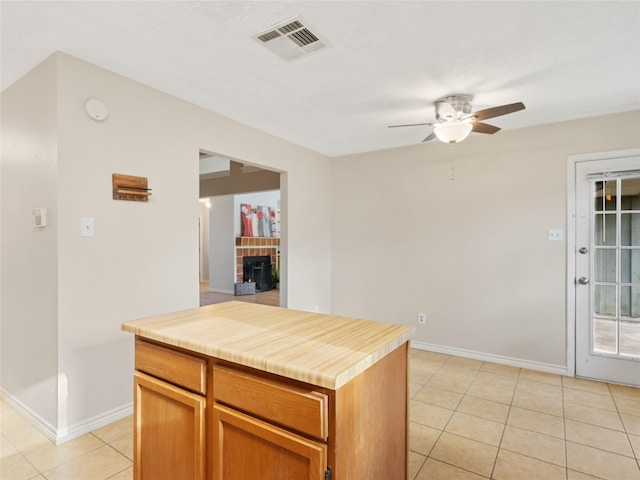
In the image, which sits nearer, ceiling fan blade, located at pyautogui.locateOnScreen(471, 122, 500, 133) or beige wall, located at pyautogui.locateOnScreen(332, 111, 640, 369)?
ceiling fan blade, located at pyautogui.locateOnScreen(471, 122, 500, 133)

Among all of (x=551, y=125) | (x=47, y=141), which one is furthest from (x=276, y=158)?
(x=551, y=125)

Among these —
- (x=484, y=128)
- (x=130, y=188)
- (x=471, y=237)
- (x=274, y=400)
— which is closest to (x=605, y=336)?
(x=471, y=237)

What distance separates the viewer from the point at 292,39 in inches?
79.0

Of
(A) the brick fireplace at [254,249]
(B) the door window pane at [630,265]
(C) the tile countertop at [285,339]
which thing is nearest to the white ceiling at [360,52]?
(B) the door window pane at [630,265]

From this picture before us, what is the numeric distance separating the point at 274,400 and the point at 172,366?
1.71ft

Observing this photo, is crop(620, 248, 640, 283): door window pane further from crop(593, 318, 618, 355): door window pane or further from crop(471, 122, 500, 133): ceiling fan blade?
crop(471, 122, 500, 133): ceiling fan blade

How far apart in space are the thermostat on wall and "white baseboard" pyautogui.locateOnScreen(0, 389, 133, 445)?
4.16ft

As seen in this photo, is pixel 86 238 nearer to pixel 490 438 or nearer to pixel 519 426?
pixel 490 438

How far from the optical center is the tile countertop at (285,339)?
1016 millimetres

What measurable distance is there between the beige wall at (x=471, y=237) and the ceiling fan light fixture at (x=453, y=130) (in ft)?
3.83

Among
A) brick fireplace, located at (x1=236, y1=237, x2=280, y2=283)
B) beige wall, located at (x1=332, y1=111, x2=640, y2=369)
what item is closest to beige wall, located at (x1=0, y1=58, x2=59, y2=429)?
beige wall, located at (x1=332, y1=111, x2=640, y2=369)

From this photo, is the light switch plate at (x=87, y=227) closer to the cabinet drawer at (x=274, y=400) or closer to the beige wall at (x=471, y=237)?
the cabinet drawer at (x=274, y=400)

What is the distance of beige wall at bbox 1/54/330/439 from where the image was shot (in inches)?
84.4

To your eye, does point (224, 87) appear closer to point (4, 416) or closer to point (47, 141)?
point (47, 141)
